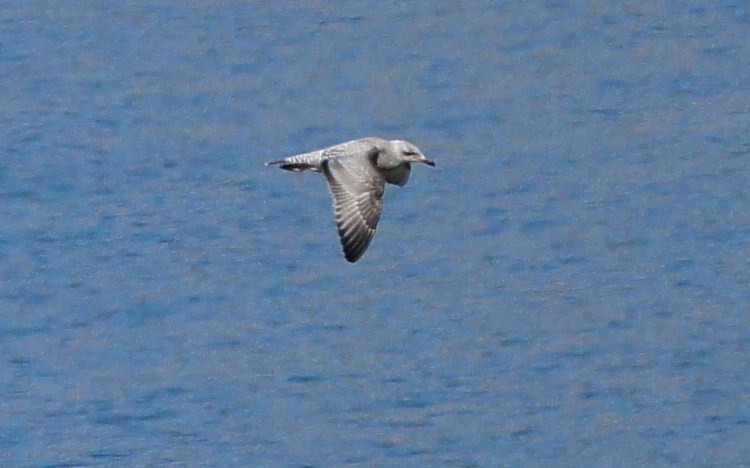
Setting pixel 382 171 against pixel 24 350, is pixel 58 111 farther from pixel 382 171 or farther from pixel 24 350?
pixel 382 171

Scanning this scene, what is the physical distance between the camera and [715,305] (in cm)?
1881

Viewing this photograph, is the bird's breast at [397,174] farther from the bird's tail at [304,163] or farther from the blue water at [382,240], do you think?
the blue water at [382,240]

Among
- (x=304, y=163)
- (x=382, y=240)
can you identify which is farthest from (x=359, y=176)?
(x=382, y=240)

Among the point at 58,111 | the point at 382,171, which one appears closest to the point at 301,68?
the point at 58,111

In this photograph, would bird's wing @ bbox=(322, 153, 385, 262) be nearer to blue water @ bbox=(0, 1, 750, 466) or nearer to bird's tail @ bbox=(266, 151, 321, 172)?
bird's tail @ bbox=(266, 151, 321, 172)

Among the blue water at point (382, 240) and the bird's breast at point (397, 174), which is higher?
the bird's breast at point (397, 174)

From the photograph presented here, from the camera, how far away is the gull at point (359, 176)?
12641mm

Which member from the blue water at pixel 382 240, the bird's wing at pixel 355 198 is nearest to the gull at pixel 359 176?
the bird's wing at pixel 355 198

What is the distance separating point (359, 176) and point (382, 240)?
814 cm

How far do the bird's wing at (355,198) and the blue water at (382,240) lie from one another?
12.3ft

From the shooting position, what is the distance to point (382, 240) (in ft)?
68.7

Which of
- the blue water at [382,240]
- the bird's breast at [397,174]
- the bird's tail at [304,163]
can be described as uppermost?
the bird's tail at [304,163]

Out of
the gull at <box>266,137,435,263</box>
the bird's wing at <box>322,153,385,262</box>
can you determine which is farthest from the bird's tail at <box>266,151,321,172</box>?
the bird's wing at <box>322,153,385,262</box>

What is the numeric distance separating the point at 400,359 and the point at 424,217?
3829 millimetres
